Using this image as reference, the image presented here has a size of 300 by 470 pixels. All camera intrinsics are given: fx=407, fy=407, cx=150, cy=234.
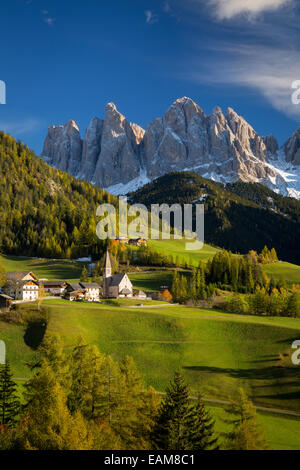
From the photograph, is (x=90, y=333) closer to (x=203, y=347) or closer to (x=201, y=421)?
(x=203, y=347)

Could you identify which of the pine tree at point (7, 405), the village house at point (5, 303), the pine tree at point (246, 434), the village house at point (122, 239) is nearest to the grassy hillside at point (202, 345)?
the village house at point (5, 303)

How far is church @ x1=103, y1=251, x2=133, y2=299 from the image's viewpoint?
3981 inches

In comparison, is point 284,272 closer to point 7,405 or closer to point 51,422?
point 7,405

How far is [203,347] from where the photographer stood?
61.3 meters

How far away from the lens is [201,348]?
200 feet

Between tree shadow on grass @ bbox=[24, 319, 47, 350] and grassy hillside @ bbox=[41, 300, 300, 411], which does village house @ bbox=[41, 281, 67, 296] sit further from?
tree shadow on grass @ bbox=[24, 319, 47, 350]

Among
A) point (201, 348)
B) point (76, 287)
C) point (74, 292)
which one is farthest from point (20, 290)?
point (201, 348)

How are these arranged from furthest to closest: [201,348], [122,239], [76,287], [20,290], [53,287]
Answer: [122,239]
[53,287]
[76,287]
[20,290]
[201,348]

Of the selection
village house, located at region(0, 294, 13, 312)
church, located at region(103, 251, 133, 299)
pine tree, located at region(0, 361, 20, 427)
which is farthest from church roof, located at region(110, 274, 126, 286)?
pine tree, located at region(0, 361, 20, 427)

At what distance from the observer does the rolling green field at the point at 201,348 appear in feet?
161

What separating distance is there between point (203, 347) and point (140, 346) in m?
9.50

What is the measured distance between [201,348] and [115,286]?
44.4 m

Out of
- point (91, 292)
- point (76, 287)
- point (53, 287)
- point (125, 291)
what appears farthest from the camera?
point (125, 291)
